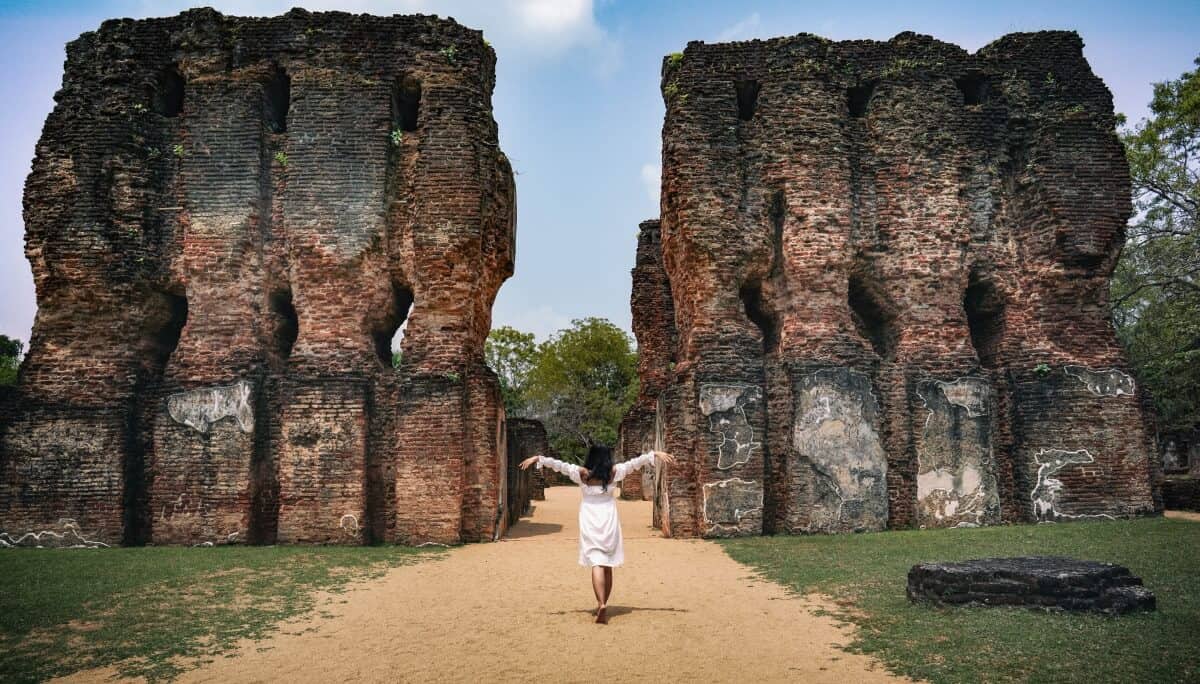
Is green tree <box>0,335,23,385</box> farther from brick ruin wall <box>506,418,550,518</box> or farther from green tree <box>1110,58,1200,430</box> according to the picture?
green tree <box>1110,58,1200,430</box>

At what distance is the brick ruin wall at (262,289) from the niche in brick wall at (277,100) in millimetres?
39

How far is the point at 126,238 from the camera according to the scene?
1205 cm

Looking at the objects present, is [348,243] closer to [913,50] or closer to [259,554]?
[259,554]

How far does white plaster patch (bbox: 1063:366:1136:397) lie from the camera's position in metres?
12.3

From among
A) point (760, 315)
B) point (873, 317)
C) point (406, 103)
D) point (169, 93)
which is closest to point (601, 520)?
point (760, 315)

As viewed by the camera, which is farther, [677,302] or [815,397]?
[677,302]

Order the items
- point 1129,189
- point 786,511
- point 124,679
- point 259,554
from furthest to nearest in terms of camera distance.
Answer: point 1129,189, point 786,511, point 259,554, point 124,679

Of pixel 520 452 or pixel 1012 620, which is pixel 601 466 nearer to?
pixel 1012 620

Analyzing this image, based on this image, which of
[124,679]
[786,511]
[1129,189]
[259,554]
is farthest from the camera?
[1129,189]

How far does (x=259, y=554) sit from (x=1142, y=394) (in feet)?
46.7

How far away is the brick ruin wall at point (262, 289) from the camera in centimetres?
1134

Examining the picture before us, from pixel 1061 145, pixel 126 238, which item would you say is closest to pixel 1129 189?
pixel 1061 145

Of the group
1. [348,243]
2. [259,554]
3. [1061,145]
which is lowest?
[259,554]

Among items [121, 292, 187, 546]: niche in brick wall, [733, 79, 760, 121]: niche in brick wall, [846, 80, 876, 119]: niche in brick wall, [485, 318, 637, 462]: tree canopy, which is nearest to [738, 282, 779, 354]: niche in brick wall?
[733, 79, 760, 121]: niche in brick wall
